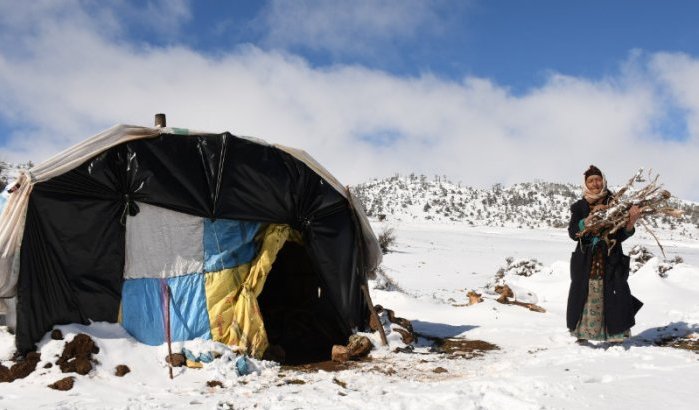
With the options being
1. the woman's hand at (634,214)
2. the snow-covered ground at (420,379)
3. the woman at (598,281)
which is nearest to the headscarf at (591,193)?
the woman at (598,281)

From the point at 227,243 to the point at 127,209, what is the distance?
1.13m

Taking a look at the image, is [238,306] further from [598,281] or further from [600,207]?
[600,207]

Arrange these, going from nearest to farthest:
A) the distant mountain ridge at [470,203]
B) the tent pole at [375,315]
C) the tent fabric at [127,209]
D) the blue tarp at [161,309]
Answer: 1. the tent fabric at [127,209]
2. the blue tarp at [161,309]
3. the tent pole at [375,315]
4. the distant mountain ridge at [470,203]

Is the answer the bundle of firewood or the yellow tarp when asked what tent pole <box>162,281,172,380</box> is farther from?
the bundle of firewood

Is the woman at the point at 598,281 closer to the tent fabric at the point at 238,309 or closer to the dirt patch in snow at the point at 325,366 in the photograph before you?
the dirt patch in snow at the point at 325,366

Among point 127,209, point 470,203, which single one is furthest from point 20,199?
point 470,203

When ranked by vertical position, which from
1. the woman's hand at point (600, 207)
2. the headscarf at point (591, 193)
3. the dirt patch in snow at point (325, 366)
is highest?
the headscarf at point (591, 193)

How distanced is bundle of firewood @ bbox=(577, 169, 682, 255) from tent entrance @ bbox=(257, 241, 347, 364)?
330 centimetres

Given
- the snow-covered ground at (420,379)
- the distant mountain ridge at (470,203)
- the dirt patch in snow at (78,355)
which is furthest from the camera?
the distant mountain ridge at (470,203)

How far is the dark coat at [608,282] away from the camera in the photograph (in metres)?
5.64

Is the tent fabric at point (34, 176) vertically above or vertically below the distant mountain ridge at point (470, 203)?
below

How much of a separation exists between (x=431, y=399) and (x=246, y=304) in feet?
8.30

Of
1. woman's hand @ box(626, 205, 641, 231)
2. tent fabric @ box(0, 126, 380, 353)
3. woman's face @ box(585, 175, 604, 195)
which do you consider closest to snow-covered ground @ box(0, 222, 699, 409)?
tent fabric @ box(0, 126, 380, 353)

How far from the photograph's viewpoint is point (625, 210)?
5527 millimetres
